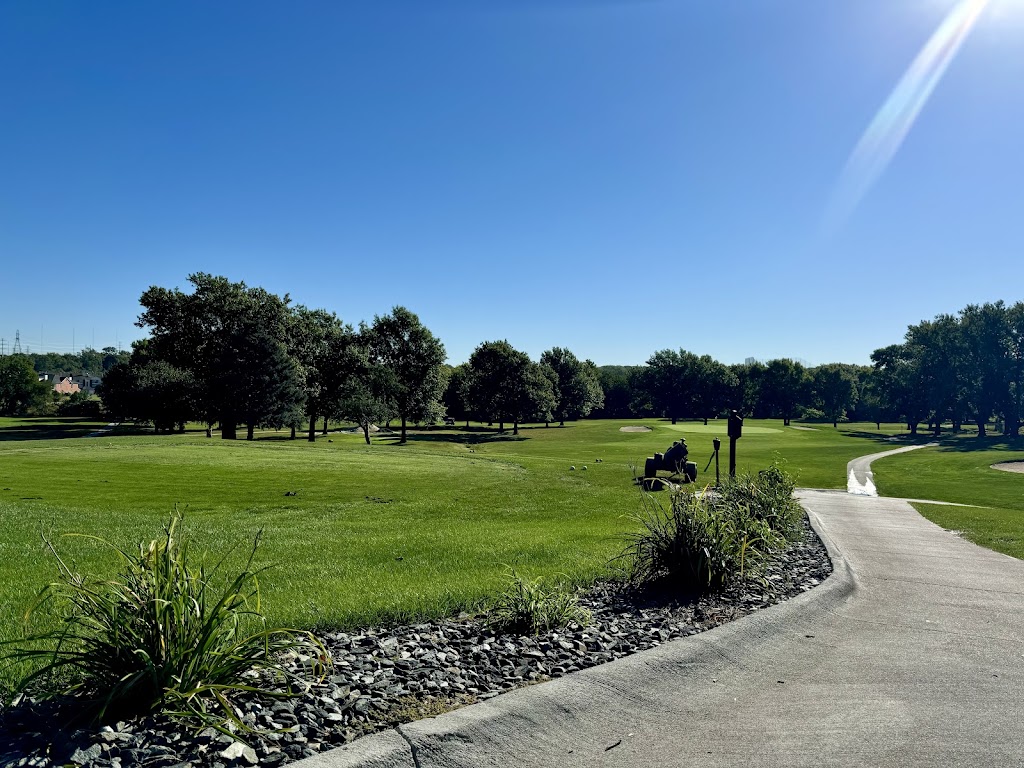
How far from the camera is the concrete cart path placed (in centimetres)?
335

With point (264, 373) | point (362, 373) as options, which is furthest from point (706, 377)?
point (264, 373)

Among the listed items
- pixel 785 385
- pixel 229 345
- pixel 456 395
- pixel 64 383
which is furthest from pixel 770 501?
pixel 64 383

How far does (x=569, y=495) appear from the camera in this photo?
56.7ft

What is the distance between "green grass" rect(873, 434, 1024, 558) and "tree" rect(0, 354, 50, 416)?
96.3 metres

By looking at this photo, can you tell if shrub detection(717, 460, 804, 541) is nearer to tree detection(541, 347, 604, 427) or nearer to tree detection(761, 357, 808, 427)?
tree detection(541, 347, 604, 427)

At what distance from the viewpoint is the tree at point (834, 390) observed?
Answer: 88.4 meters

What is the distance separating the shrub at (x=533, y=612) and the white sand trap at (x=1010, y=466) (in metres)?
36.0

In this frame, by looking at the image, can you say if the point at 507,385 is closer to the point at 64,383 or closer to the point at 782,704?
the point at 782,704

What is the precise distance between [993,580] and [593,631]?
6.20 meters

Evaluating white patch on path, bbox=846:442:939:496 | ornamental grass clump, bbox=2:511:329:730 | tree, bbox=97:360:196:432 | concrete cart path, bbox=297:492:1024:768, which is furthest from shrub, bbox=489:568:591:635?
tree, bbox=97:360:196:432

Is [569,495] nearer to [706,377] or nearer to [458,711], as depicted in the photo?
[458,711]

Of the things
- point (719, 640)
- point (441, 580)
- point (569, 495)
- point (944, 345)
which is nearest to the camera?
point (719, 640)

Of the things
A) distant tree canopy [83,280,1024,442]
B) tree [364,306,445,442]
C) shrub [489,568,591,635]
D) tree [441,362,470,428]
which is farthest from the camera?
tree [441,362,470,428]

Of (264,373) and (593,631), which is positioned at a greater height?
(264,373)
